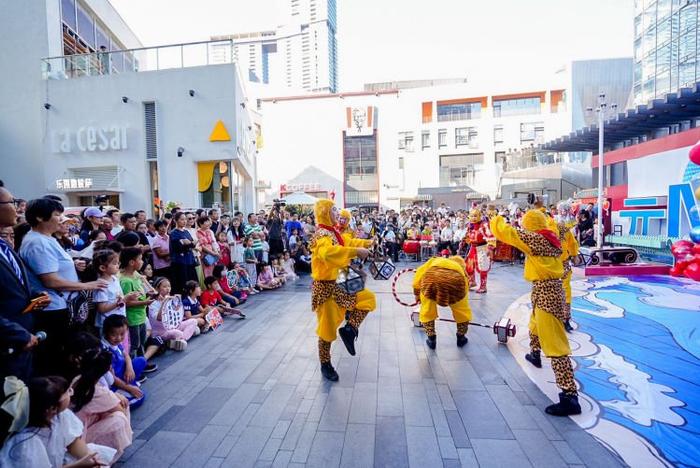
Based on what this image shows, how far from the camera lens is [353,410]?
12.1ft

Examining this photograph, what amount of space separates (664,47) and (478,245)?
53.0 feet

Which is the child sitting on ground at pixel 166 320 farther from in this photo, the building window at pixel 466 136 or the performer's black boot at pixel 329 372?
the building window at pixel 466 136

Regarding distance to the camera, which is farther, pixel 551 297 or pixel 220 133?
pixel 220 133

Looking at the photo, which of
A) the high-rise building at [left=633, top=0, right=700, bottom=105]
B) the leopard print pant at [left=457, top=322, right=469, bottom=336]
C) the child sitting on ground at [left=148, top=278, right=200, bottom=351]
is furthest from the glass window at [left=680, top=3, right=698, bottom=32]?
the child sitting on ground at [left=148, top=278, right=200, bottom=351]

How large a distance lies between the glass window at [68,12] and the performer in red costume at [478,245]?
15.6 m

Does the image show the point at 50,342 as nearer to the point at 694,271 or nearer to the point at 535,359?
the point at 535,359

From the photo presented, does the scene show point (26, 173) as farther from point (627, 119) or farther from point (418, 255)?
point (627, 119)

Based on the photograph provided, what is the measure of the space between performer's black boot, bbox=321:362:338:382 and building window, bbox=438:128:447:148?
35.0 m

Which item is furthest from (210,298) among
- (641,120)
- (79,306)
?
(641,120)

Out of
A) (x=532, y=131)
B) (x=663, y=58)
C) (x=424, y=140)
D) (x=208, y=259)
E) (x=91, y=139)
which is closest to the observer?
(x=208, y=259)

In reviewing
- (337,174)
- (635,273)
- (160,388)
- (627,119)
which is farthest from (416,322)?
(337,174)

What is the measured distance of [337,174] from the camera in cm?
3800

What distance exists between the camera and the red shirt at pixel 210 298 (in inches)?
270

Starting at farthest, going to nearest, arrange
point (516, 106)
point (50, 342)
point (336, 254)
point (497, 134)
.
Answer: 1. point (516, 106)
2. point (497, 134)
3. point (336, 254)
4. point (50, 342)
